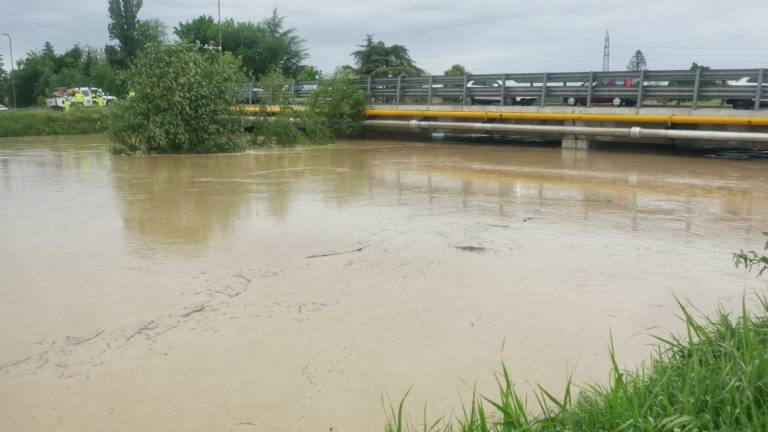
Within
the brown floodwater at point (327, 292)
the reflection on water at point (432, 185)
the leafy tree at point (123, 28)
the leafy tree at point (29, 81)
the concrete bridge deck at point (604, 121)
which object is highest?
the leafy tree at point (123, 28)

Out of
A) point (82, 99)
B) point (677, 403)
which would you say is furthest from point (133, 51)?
point (677, 403)

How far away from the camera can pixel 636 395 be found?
9.43ft

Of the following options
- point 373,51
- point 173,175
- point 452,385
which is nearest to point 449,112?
point 173,175

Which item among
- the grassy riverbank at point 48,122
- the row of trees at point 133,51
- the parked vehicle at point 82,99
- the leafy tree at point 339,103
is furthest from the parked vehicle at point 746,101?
the row of trees at point 133,51

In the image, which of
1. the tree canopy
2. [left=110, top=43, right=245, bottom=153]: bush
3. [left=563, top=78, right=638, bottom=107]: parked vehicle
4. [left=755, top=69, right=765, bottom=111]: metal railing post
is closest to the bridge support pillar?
[left=563, top=78, right=638, bottom=107]: parked vehicle

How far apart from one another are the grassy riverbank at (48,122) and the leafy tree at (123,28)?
115ft

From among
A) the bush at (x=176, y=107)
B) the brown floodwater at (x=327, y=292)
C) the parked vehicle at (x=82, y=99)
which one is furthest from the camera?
the parked vehicle at (x=82, y=99)

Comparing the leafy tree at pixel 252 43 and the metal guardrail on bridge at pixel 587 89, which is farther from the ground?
the leafy tree at pixel 252 43

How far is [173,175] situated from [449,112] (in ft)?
36.2

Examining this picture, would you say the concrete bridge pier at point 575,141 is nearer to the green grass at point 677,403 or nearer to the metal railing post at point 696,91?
the metal railing post at point 696,91

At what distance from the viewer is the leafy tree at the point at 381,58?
2091 inches

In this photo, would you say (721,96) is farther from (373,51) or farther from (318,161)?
(373,51)

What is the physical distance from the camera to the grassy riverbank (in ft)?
112

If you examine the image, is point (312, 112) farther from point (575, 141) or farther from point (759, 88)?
point (759, 88)
